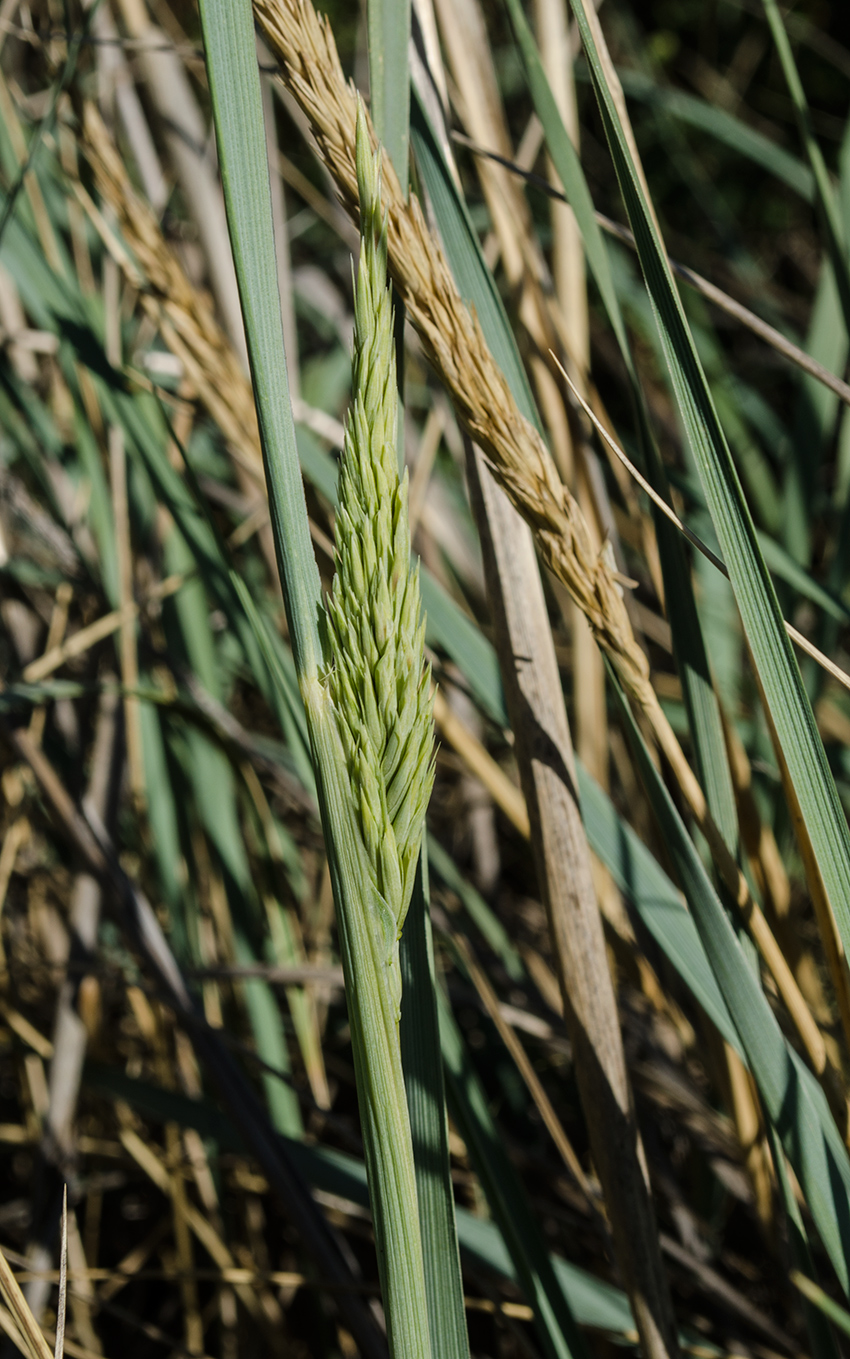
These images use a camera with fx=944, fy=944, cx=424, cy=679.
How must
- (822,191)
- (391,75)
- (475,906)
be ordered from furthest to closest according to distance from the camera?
1. (475,906)
2. (822,191)
3. (391,75)

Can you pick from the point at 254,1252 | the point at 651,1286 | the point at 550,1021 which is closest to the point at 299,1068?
the point at 254,1252

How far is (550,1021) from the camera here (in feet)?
1.94

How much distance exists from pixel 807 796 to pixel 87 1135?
2.37 feet

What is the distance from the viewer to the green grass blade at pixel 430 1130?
288 mm

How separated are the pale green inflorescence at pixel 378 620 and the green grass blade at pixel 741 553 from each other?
0.36ft

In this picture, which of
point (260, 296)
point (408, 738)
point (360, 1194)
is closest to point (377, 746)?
point (408, 738)

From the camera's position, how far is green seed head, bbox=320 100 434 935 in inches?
7.8

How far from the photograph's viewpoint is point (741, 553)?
0.30 m

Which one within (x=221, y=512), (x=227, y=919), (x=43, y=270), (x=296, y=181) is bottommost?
(x=227, y=919)

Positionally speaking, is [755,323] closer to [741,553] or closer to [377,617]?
[741,553]

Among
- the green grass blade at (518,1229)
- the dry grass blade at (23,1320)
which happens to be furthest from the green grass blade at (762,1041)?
the dry grass blade at (23,1320)

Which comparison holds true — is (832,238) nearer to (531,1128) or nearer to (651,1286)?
(651,1286)

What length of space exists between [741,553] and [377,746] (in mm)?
150

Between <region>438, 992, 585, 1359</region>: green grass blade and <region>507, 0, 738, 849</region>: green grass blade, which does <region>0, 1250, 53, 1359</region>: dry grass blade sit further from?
<region>507, 0, 738, 849</region>: green grass blade
